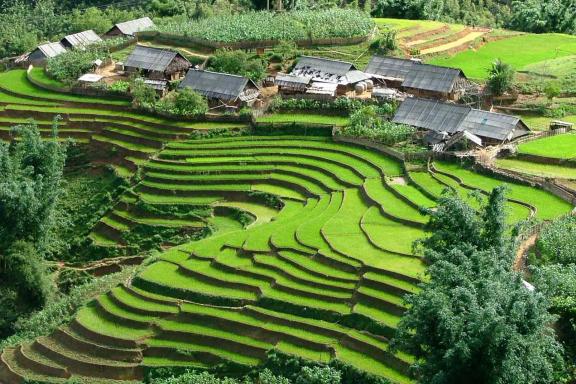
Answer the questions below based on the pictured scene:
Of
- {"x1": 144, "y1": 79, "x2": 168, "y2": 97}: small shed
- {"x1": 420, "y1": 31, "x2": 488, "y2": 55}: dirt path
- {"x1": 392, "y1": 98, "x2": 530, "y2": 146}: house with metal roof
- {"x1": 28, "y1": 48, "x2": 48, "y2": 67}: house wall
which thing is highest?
{"x1": 420, "y1": 31, "x2": 488, "y2": 55}: dirt path

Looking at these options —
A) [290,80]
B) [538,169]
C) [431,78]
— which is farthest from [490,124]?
[290,80]

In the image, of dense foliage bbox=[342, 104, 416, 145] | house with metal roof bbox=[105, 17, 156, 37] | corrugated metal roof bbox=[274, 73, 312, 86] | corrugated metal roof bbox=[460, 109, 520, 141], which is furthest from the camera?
house with metal roof bbox=[105, 17, 156, 37]

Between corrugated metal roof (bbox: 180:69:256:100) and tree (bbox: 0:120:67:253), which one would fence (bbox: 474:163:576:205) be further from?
tree (bbox: 0:120:67:253)

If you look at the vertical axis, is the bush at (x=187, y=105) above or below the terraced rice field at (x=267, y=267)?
above

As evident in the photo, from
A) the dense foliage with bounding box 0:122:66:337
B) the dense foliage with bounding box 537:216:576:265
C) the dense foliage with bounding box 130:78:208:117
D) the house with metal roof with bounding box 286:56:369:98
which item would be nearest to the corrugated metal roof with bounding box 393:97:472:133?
the house with metal roof with bounding box 286:56:369:98

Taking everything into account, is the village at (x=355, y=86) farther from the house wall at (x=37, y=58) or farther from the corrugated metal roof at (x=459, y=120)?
the house wall at (x=37, y=58)

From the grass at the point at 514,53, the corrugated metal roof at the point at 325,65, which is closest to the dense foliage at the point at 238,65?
the corrugated metal roof at the point at 325,65

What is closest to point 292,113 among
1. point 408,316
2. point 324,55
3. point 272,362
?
point 324,55
